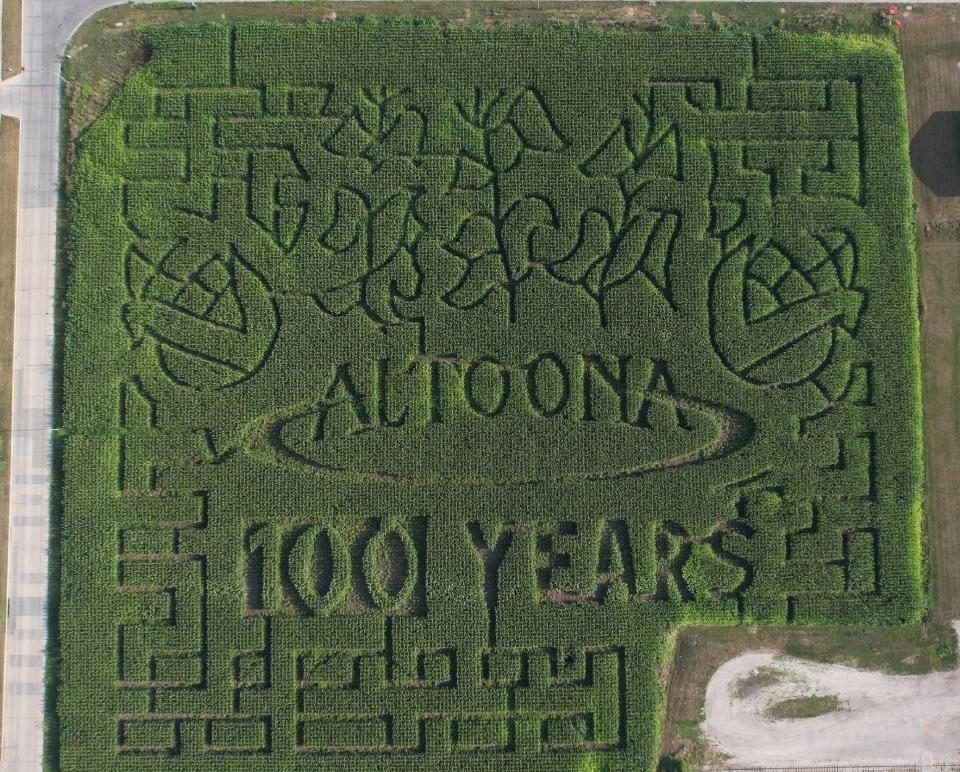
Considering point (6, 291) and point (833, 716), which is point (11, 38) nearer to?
point (6, 291)

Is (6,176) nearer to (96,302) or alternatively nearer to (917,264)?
(96,302)

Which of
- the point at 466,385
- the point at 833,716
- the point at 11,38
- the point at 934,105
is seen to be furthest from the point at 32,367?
the point at 934,105

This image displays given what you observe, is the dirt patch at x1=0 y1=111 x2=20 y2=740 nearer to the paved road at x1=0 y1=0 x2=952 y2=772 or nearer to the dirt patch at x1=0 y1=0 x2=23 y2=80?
the paved road at x1=0 y1=0 x2=952 y2=772

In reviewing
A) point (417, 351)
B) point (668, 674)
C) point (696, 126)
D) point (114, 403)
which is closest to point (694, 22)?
point (696, 126)

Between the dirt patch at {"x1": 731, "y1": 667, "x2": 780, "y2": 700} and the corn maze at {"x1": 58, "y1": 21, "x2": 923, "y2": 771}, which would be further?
the dirt patch at {"x1": 731, "y1": 667, "x2": 780, "y2": 700}

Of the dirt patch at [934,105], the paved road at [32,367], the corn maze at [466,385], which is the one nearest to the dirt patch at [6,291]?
the paved road at [32,367]

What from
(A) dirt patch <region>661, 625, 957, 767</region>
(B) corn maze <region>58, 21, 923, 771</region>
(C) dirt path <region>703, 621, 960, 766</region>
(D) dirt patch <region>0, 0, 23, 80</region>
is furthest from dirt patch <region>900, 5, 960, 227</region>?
(D) dirt patch <region>0, 0, 23, 80</region>
